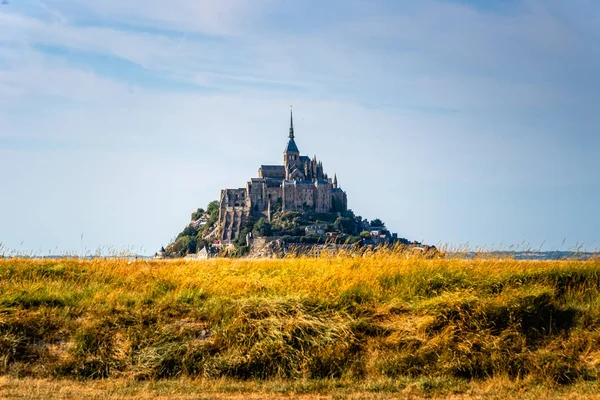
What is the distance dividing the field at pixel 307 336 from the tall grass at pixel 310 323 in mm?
20

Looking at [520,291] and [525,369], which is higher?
[520,291]

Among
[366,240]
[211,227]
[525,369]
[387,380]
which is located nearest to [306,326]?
[387,380]

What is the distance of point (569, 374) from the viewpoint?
8523mm

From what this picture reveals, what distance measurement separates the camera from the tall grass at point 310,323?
339 inches

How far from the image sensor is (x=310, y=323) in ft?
30.0

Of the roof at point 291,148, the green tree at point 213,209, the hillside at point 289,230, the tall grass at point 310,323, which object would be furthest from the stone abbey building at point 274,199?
the tall grass at point 310,323

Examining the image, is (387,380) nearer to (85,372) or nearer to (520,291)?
(520,291)

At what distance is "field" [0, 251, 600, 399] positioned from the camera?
8203 mm

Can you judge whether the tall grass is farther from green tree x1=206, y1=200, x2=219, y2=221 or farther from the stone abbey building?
green tree x1=206, y1=200, x2=219, y2=221

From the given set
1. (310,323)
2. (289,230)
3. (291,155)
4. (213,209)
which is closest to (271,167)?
(291,155)

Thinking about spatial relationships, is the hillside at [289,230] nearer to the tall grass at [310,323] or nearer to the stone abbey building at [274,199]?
the stone abbey building at [274,199]

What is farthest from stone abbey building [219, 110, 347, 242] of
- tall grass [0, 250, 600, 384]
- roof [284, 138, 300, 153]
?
tall grass [0, 250, 600, 384]

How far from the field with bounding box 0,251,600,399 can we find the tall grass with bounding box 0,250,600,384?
0.02 meters

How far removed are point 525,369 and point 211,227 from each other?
113434 millimetres
